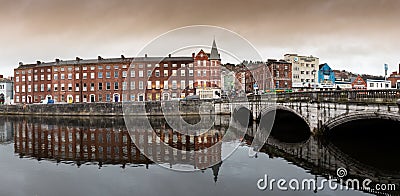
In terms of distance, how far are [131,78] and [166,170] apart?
59940 millimetres

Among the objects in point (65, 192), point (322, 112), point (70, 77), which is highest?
point (70, 77)

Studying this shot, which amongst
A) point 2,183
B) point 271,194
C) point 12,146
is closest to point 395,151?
point 271,194

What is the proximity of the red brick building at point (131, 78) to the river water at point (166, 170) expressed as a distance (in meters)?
47.3

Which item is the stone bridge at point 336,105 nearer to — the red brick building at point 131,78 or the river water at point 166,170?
the river water at point 166,170

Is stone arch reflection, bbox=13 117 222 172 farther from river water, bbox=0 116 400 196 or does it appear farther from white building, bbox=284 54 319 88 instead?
white building, bbox=284 54 319 88

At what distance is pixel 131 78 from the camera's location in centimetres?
7538

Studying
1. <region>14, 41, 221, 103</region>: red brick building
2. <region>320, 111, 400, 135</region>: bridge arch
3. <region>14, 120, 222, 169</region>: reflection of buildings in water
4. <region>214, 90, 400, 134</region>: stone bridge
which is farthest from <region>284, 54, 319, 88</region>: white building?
<region>320, 111, 400, 135</region>: bridge arch

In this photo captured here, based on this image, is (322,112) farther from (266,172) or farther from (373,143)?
(266,172)

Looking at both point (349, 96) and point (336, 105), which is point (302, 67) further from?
point (349, 96)

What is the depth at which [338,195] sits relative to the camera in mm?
13555

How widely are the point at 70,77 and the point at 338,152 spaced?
243ft

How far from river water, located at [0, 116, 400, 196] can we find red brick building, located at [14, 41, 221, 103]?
47.3 meters

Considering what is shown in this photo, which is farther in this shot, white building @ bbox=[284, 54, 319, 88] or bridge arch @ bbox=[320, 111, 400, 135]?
white building @ bbox=[284, 54, 319, 88]

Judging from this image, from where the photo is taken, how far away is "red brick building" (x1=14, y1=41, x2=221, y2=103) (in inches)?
2926
